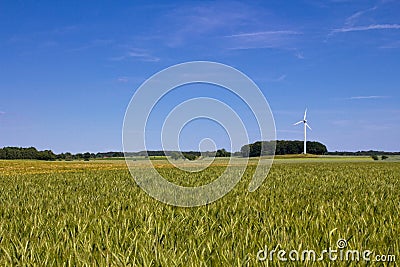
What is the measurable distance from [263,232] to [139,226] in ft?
7.12

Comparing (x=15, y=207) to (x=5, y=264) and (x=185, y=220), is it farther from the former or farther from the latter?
(x=5, y=264)

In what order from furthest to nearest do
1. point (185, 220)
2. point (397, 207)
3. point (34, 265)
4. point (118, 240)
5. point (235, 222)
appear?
point (397, 207)
point (185, 220)
point (235, 222)
point (118, 240)
point (34, 265)

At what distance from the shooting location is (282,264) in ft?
15.8

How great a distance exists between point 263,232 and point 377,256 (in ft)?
6.32

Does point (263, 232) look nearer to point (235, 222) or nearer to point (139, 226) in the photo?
point (235, 222)

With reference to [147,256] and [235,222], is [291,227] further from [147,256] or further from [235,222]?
[147,256]

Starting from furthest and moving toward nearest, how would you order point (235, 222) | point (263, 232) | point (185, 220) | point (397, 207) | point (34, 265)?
point (397, 207) < point (185, 220) < point (235, 222) < point (263, 232) < point (34, 265)

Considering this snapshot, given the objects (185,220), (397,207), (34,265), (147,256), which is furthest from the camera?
(397,207)

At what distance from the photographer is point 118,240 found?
6242 millimetres

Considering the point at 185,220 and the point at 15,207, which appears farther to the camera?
the point at 15,207

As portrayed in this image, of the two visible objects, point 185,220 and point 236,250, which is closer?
point 236,250

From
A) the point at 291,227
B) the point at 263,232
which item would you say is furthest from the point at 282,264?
the point at 291,227

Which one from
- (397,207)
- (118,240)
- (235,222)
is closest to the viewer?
(118,240)

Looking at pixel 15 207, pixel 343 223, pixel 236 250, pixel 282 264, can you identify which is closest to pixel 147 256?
pixel 236 250
